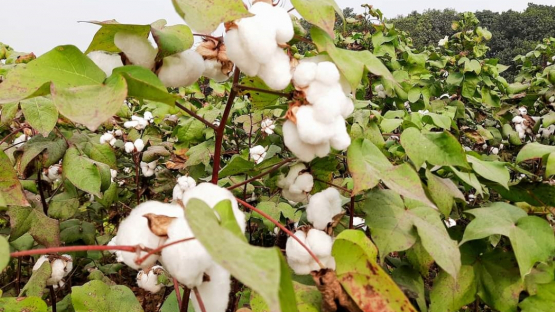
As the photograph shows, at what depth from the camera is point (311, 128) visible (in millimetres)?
655

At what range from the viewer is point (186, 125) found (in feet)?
7.10

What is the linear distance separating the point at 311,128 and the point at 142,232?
0.96 feet

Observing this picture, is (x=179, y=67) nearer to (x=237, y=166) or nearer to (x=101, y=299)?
(x=237, y=166)

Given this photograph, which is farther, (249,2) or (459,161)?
(459,161)

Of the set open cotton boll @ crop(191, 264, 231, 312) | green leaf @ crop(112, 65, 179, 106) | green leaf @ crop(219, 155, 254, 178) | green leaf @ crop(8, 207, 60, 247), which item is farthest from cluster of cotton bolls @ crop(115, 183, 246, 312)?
green leaf @ crop(8, 207, 60, 247)

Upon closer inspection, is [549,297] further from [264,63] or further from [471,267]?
[264,63]

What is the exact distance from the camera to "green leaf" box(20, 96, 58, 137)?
41.1 inches

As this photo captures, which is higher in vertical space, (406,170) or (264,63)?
(264,63)

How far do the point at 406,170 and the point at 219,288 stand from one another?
1.38 feet

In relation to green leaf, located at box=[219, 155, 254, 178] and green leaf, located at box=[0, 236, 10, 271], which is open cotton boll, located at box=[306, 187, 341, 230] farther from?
green leaf, located at box=[0, 236, 10, 271]

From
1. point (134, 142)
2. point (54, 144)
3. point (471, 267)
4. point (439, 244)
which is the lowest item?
point (134, 142)

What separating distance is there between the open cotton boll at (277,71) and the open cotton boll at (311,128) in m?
0.06

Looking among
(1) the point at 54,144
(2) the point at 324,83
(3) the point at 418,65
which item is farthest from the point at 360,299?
(3) the point at 418,65

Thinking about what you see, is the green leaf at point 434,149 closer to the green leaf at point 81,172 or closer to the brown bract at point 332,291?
the brown bract at point 332,291
